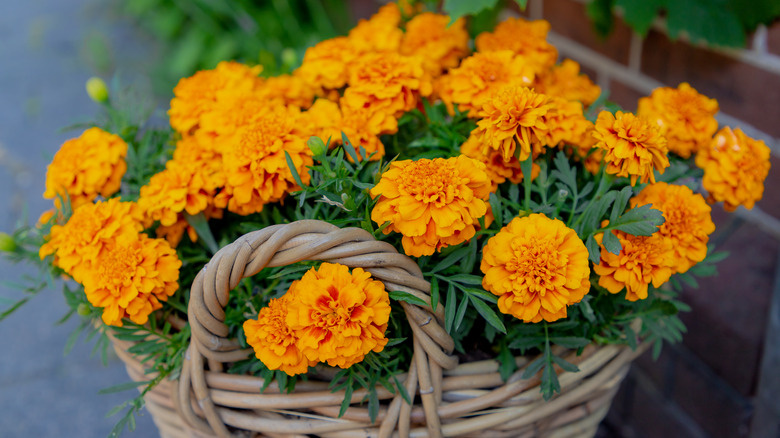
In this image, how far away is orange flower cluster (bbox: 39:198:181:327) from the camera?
652 mm

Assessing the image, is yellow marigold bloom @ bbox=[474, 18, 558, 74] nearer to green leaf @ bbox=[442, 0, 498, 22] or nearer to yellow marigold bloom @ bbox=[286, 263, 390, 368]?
green leaf @ bbox=[442, 0, 498, 22]

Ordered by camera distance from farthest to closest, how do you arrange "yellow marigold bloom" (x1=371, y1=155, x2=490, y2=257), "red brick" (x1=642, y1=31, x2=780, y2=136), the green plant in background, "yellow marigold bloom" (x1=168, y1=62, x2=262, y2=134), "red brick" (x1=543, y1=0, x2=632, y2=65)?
the green plant in background → "red brick" (x1=543, y1=0, x2=632, y2=65) → "red brick" (x1=642, y1=31, x2=780, y2=136) → "yellow marigold bloom" (x1=168, y1=62, x2=262, y2=134) → "yellow marigold bloom" (x1=371, y1=155, x2=490, y2=257)

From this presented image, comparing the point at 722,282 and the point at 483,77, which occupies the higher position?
the point at 483,77

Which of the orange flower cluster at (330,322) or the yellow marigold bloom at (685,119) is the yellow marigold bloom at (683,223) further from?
the orange flower cluster at (330,322)

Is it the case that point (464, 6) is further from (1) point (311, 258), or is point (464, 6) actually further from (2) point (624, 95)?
(2) point (624, 95)

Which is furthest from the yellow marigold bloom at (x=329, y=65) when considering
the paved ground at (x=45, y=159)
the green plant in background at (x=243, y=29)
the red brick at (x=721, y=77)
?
Result: the green plant in background at (x=243, y=29)

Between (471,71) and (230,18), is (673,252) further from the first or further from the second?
(230,18)

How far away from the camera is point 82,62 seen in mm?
2732

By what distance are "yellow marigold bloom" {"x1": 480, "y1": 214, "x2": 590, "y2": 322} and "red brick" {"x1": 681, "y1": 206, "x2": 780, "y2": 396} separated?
0.67 meters

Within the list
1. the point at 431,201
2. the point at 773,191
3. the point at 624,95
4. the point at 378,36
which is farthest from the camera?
the point at 624,95

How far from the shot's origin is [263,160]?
68cm

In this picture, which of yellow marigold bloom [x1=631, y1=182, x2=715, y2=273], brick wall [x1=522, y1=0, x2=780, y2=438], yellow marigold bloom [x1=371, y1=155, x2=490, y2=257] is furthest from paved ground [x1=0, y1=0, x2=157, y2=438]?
brick wall [x1=522, y1=0, x2=780, y2=438]

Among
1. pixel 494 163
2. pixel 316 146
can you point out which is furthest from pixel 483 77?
pixel 316 146

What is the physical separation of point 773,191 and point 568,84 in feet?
1.48
